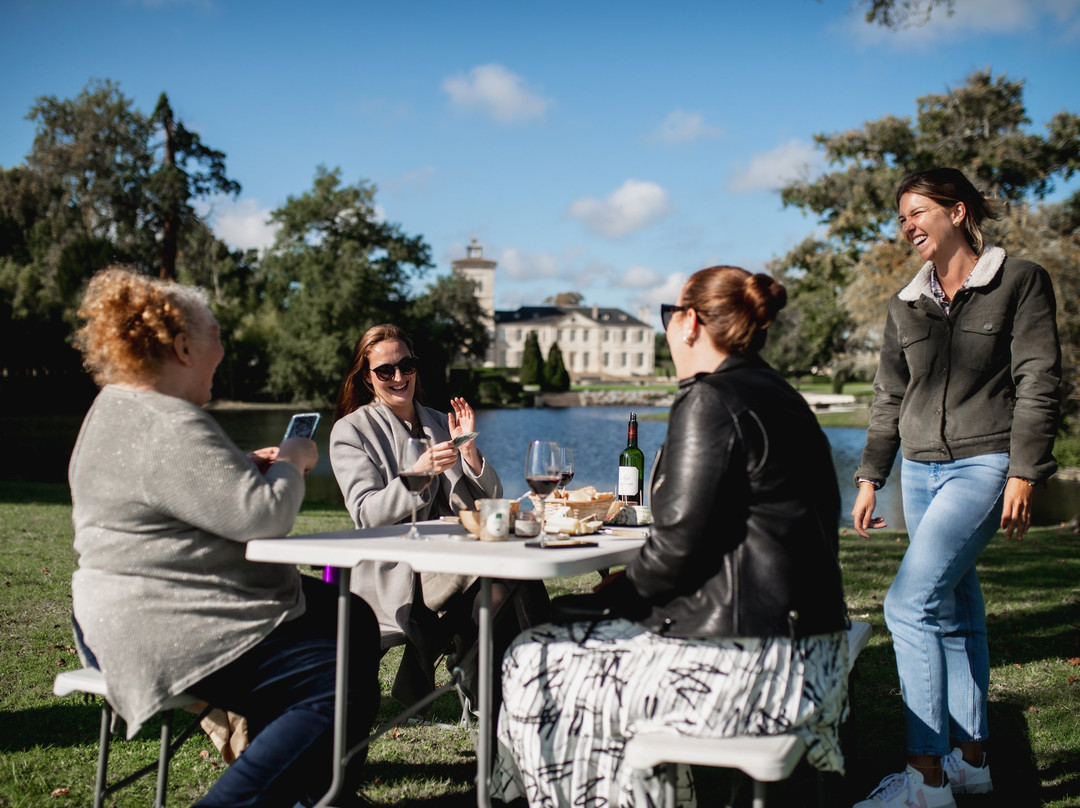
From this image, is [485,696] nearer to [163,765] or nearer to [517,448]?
[163,765]

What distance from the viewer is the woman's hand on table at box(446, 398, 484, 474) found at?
12.2ft

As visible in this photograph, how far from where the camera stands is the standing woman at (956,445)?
10.00ft

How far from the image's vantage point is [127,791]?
3.30 m

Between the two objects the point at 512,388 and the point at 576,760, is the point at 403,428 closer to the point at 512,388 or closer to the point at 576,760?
the point at 576,760

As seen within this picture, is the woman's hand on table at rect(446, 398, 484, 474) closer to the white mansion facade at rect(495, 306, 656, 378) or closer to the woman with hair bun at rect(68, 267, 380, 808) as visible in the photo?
the woman with hair bun at rect(68, 267, 380, 808)

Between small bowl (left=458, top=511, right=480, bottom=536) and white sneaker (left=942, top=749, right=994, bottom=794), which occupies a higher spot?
small bowl (left=458, top=511, right=480, bottom=536)

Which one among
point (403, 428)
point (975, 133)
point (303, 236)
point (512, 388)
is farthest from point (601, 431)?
point (403, 428)

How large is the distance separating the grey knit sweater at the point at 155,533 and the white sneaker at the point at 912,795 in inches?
88.9

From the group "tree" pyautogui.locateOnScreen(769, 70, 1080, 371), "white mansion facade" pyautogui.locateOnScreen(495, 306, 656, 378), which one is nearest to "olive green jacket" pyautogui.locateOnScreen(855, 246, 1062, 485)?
"tree" pyautogui.locateOnScreen(769, 70, 1080, 371)

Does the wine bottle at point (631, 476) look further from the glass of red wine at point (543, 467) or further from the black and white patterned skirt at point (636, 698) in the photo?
the black and white patterned skirt at point (636, 698)

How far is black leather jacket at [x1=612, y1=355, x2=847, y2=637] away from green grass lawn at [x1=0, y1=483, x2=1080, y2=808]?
1353 millimetres

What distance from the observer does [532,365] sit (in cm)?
8100

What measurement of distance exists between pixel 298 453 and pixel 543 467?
816 millimetres

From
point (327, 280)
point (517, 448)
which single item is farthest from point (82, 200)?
point (517, 448)
